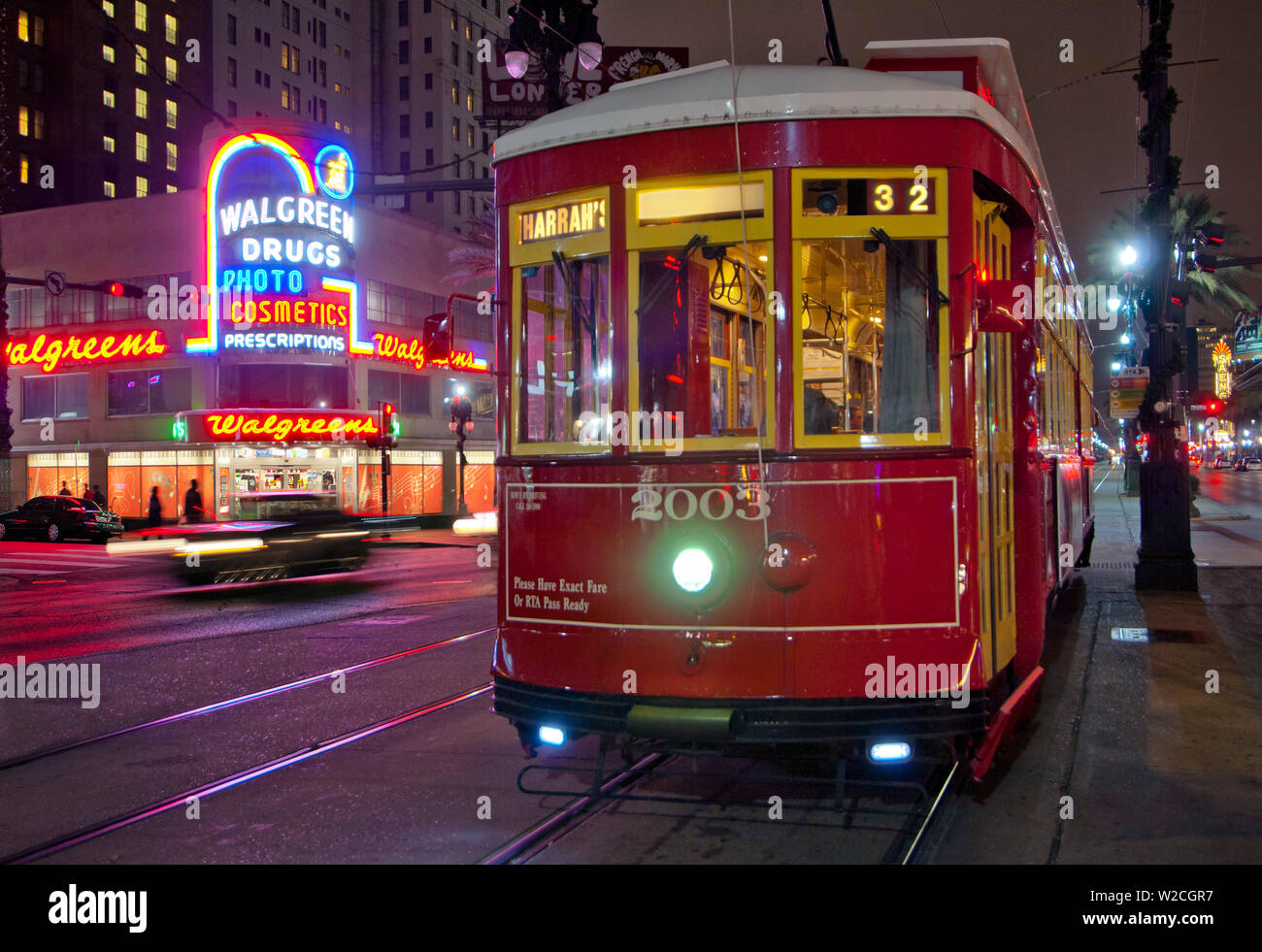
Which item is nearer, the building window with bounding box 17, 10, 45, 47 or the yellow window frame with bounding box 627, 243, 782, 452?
the yellow window frame with bounding box 627, 243, 782, 452

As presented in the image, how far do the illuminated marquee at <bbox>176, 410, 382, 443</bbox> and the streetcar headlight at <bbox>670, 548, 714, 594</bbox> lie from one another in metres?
30.5

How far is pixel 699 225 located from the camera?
498 cm

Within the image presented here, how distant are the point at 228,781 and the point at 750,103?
4638 mm

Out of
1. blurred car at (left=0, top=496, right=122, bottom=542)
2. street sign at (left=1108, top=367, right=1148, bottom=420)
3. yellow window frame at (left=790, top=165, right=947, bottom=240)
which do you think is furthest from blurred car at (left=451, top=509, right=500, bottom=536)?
yellow window frame at (left=790, top=165, right=947, bottom=240)

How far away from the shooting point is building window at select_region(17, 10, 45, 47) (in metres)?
58.2

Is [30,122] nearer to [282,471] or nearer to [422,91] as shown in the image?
[422,91]

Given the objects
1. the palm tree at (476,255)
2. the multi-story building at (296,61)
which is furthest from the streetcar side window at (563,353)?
the multi-story building at (296,61)

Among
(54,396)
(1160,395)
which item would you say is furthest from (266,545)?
(54,396)

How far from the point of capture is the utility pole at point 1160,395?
1334cm

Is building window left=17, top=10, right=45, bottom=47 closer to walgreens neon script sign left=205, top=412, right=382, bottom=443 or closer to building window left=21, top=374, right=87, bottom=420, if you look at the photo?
building window left=21, top=374, right=87, bottom=420

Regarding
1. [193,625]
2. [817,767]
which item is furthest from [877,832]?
[193,625]

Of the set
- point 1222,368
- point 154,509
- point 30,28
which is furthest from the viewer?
point 1222,368

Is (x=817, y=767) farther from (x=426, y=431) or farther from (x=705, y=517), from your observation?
(x=426, y=431)

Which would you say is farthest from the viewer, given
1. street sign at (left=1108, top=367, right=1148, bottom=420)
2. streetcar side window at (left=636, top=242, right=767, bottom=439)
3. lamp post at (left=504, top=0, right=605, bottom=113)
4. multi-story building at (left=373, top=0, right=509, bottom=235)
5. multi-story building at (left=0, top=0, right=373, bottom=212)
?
multi-story building at (left=373, top=0, right=509, bottom=235)
